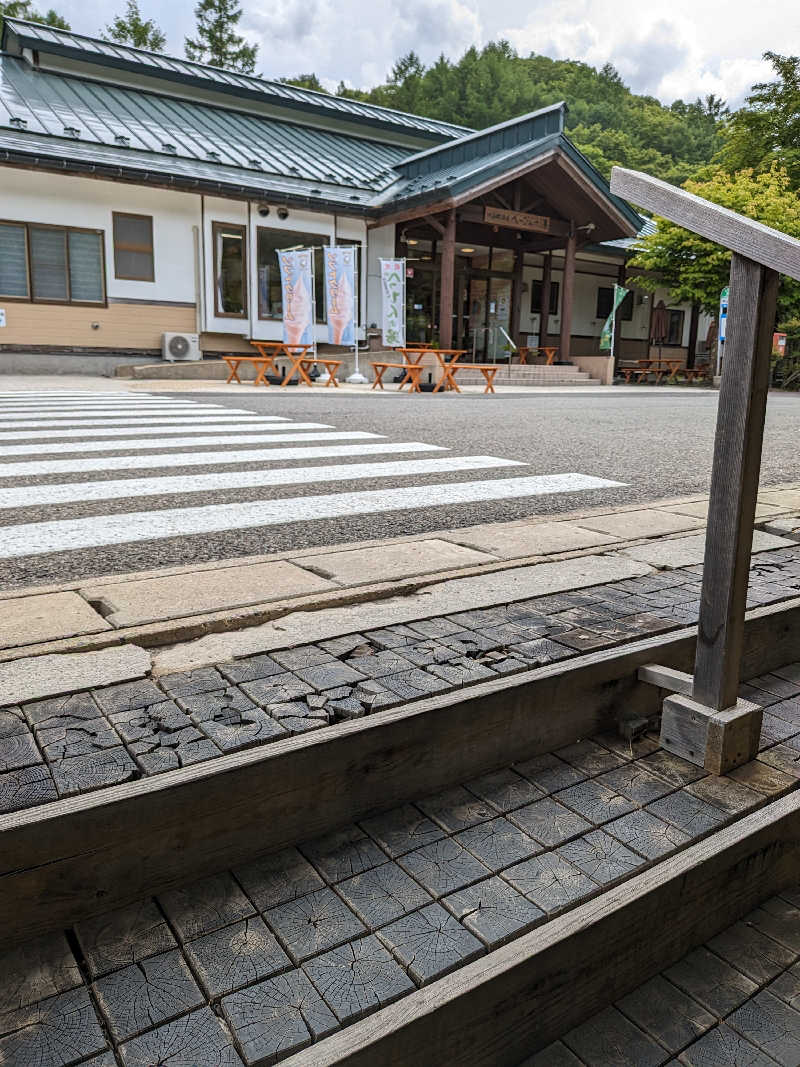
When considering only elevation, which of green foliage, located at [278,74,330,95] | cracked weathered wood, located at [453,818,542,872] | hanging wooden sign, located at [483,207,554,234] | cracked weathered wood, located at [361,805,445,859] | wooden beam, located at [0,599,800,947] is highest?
green foliage, located at [278,74,330,95]

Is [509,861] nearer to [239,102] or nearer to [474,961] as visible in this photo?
[474,961]

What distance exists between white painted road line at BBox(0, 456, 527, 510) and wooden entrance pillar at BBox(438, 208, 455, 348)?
12.4m

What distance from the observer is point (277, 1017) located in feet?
3.83

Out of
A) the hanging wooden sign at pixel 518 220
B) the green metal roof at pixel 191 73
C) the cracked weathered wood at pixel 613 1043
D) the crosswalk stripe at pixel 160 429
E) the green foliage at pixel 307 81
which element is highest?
the green foliage at pixel 307 81

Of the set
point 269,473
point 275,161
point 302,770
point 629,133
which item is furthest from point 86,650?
point 629,133

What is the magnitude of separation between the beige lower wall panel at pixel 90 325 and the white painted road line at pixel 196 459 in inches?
461

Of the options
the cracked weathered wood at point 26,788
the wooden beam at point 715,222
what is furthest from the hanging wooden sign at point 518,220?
the cracked weathered wood at point 26,788

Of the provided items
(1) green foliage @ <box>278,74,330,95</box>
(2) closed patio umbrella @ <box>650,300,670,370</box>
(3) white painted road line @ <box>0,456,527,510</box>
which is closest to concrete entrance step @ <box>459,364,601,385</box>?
(2) closed patio umbrella @ <box>650,300,670,370</box>

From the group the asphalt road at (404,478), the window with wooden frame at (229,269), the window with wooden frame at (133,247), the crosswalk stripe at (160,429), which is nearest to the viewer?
the asphalt road at (404,478)

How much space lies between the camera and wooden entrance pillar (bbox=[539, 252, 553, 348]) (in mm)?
20875

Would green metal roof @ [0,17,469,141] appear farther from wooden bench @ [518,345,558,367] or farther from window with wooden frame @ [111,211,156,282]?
wooden bench @ [518,345,558,367]

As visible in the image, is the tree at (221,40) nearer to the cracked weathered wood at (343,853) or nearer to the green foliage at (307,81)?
the green foliage at (307,81)

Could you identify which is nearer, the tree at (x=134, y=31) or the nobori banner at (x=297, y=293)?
the nobori banner at (x=297, y=293)

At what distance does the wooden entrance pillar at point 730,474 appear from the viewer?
5.14 feet
